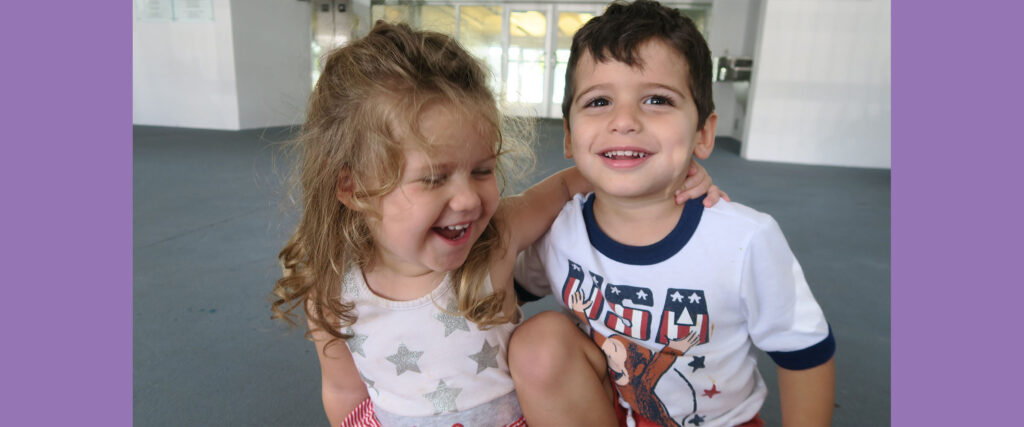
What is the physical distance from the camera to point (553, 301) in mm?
1623

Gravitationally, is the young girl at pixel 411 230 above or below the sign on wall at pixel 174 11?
below

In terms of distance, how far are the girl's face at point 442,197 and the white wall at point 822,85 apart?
15.8ft

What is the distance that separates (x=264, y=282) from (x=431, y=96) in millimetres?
1201

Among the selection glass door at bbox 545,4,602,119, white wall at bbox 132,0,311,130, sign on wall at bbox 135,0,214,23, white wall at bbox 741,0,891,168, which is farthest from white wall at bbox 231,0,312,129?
white wall at bbox 741,0,891,168

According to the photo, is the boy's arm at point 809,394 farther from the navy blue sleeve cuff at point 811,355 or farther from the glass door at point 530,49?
the glass door at point 530,49

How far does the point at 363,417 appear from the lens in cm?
96

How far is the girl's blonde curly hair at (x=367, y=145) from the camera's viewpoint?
73cm

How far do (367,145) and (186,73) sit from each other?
644 cm

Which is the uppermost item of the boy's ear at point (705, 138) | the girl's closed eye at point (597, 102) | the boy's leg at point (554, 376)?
the girl's closed eye at point (597, 102)

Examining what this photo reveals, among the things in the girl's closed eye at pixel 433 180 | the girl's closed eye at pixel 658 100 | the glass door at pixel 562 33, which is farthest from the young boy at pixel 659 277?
the glass door at pixel 562 33

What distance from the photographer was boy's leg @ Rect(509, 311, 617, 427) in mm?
826

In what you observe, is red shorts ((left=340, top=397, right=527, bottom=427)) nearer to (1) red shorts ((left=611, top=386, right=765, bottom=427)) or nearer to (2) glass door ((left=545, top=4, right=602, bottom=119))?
(1) red shorts ((left=611, top=386, right=765, bottom=427))

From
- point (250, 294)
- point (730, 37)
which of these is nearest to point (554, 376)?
point (250, 294)

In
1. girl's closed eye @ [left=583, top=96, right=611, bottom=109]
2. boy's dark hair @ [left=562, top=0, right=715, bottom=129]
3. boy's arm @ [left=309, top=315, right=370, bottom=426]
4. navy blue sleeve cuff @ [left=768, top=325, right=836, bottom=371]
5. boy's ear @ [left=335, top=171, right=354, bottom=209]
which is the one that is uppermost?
boy's dark hair @ [left=562, top=0, right=715, bottom=129]
